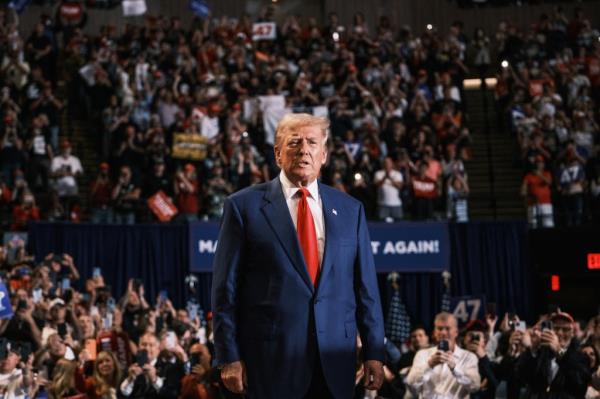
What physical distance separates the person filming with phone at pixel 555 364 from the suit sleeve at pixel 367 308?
369cm

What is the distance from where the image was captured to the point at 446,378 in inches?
326

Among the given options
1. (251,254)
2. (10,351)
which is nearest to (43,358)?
(10,351)

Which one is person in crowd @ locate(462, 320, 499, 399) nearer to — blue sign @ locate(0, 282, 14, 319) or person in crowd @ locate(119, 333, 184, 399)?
person in crowd @ locate(119, 333, 184, 399)

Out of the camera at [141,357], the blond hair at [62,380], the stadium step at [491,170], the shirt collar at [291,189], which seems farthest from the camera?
the stadium step at [491,170]

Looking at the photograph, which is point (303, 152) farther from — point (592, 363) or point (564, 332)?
point (592, 363)

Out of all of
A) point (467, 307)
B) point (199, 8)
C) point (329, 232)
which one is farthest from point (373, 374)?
point (199, 8)

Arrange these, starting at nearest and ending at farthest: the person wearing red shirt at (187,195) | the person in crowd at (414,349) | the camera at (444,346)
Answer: the camera at (444,346) → the person in crowd at (414,349) → the person wearing red shirt at (187,195)

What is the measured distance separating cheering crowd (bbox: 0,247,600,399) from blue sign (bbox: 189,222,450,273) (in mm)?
2283

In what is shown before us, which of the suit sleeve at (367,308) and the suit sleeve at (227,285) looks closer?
the suit sleeve at (227,285)

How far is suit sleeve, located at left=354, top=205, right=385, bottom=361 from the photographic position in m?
4.08

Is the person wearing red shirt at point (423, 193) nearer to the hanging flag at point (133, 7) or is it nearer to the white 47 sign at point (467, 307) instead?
the white 47 sign at point (467, 307)

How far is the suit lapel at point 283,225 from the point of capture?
400cm

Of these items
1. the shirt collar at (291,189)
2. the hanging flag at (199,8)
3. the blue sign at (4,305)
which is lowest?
the blue sign at (4,305)

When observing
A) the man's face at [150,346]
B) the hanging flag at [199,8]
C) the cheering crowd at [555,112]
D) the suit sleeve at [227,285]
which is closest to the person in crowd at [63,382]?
the man's face at [150,346]
